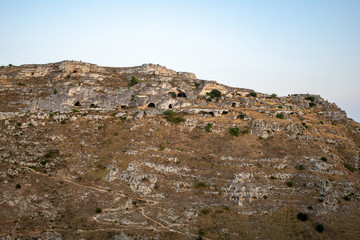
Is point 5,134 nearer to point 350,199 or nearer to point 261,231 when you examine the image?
point 261,231

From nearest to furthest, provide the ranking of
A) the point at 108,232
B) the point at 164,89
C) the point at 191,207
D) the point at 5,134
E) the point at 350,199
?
the point at 108,232
the point at 191,207
the point at 350,199
the point at 5,134
the point at 164,89

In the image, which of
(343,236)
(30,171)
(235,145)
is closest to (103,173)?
(30,171)

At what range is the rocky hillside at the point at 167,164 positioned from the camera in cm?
3347

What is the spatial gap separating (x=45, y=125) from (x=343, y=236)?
54.3 metres

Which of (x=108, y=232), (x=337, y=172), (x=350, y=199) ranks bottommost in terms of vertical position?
(x=108, y=232)

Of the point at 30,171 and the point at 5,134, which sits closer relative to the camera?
the point at 30,171

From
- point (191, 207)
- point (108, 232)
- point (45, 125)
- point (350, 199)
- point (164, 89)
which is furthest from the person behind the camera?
point (164, 89)

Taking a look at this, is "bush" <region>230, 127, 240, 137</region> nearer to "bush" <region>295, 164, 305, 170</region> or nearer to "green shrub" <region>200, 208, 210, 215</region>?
"bush" <region>295, 164, 305, 170</region>

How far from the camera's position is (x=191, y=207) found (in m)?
36.6

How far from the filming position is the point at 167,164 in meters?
44.5

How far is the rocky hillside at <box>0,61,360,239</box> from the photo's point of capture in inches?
1318

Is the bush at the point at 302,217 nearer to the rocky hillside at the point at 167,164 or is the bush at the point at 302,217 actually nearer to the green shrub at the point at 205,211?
the rocky hillside at the point at 167,164

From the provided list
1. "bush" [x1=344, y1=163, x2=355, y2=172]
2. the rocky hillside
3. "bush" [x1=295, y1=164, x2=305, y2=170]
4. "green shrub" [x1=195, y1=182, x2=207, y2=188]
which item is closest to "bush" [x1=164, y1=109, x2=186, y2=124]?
the rocky hillside

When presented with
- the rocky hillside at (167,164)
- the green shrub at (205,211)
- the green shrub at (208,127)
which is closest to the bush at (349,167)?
the rocky hillside at (167,164)
